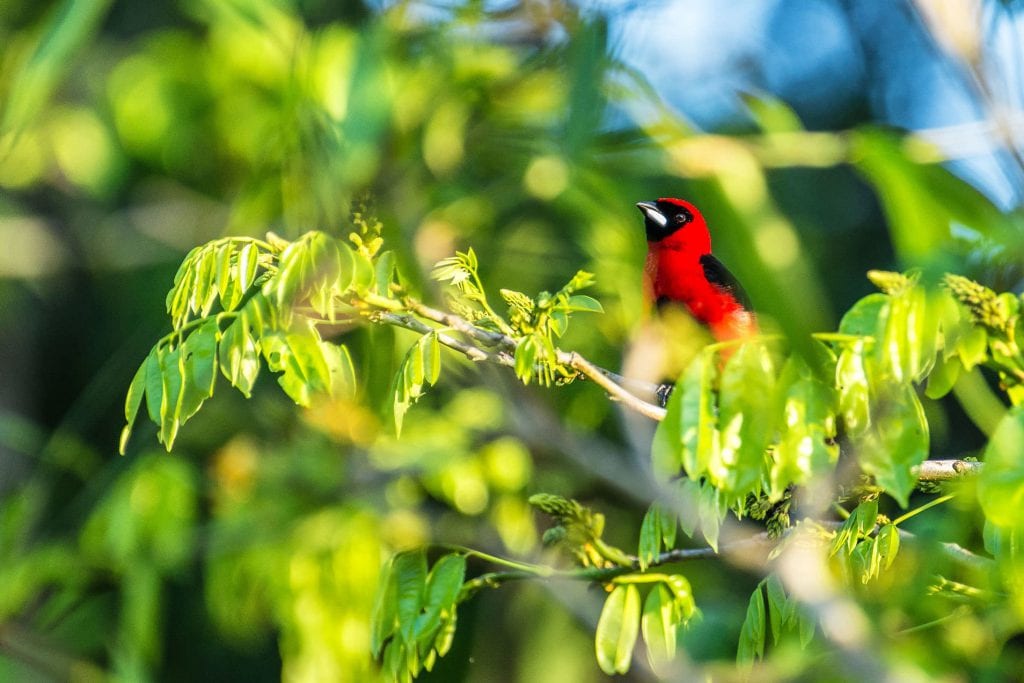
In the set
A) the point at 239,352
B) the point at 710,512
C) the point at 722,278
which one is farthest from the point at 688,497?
the point at 722,278

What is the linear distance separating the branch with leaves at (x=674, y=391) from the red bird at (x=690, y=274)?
0.50m

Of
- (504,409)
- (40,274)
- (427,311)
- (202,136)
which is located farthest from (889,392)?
(40,274)

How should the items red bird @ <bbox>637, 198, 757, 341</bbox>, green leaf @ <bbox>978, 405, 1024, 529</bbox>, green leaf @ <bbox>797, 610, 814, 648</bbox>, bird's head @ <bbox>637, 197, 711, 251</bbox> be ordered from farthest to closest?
1. bird's head @ <bbox>637, 197, 711, 251</bbox>
2. red bird @ <bbox>637, 198, 757, 341</bbox>
3. green leaf @ <bbox>797, 610, 814, 648</bbox>
4. green leaf @ <bbox>978, 405, 1024, 529</bbox>

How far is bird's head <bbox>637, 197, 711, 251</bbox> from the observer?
101 inches

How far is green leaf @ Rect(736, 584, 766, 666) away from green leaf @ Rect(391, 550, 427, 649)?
0.46 meters

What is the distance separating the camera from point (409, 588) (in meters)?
1.70

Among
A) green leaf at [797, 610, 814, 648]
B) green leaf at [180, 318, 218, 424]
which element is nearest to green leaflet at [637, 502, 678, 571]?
green leaf at [797, 610, 814, 648]

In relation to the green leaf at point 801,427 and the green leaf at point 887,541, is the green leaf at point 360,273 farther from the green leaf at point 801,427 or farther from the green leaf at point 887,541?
the green leaf at point 887,541

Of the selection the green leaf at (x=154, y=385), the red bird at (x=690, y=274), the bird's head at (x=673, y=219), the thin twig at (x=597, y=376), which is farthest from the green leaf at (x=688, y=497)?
the bird's head at (x=673, y=219)

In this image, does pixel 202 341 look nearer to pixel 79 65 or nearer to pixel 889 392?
pixel 889 392

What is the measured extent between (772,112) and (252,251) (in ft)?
5.37

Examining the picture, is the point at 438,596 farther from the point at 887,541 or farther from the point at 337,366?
the point at 887,541

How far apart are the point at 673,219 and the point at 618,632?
4.16 ft

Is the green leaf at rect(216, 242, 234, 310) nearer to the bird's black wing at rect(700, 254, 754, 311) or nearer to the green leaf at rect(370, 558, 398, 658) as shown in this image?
the green leaf at rect(370, 558, 398, 658)
